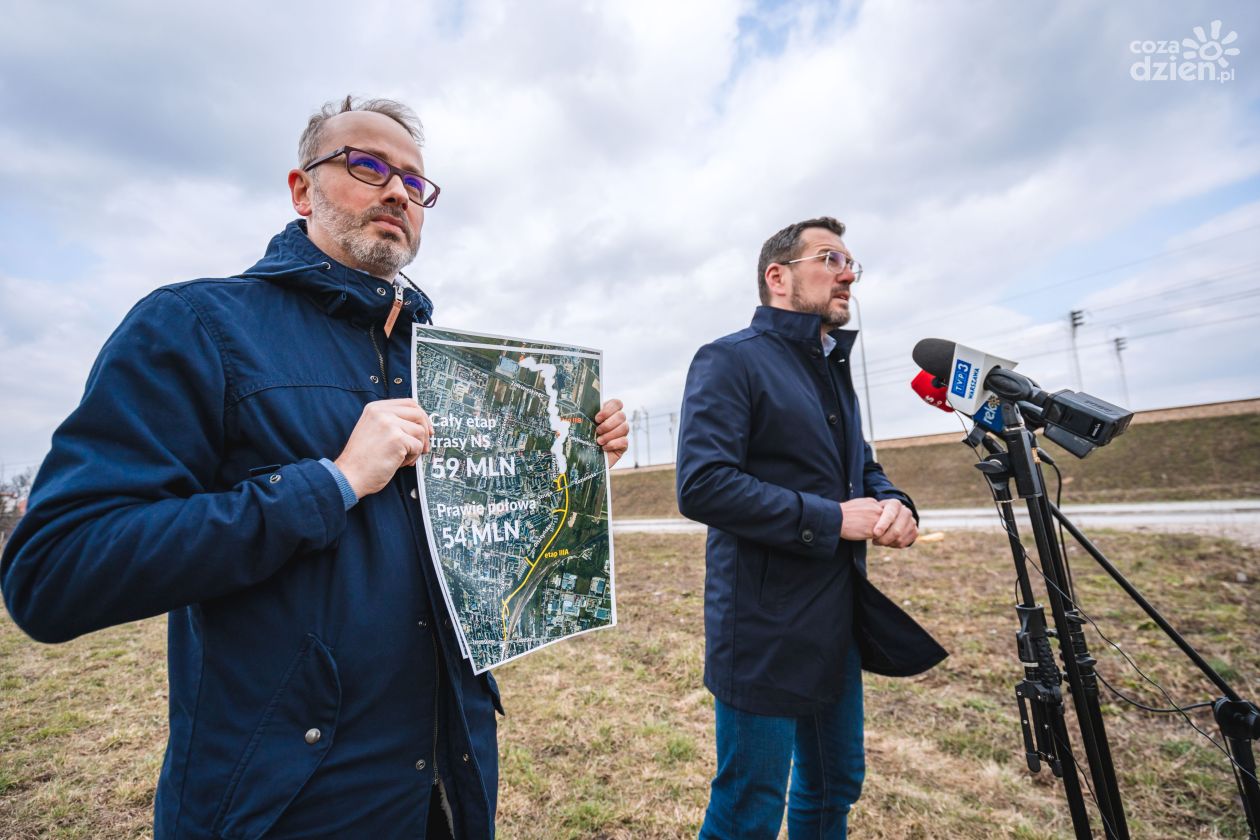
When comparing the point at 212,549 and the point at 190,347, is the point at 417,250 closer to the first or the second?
the point at 190,347

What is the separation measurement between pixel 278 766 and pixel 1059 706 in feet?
6.10

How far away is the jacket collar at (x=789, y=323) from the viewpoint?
235 cm

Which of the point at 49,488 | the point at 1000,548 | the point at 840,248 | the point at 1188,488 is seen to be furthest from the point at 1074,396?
the point at 1188,488

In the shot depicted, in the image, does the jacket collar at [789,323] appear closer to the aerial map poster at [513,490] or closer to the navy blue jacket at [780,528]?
the navy blue jacket at [780,528]

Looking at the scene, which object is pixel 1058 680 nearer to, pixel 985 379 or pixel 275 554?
pixel 985 379

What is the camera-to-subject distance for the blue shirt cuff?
110cm

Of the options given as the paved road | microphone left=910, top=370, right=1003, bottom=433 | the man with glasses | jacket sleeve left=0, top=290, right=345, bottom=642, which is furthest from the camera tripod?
the paved road

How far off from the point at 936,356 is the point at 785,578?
2.93 feet

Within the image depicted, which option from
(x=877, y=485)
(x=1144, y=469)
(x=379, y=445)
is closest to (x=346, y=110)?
(x=379, y=445)

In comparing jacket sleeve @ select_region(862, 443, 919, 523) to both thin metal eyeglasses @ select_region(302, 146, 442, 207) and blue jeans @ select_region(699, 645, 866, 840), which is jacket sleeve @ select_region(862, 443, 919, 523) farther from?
thin metal eyeglasses @ select_region(302, 146, 442, 207)

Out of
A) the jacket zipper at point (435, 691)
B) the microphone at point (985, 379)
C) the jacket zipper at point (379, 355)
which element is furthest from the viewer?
the microphone at point (985, 379)

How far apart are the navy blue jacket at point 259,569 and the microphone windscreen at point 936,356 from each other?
168 centimetres

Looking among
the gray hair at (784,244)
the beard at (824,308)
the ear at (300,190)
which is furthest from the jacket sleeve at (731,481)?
the ear at (300,190)

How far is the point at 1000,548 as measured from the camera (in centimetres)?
873
